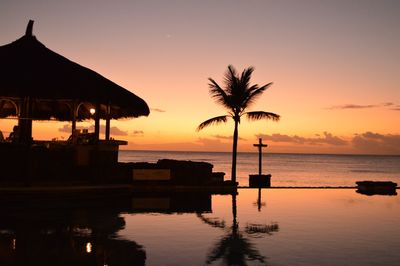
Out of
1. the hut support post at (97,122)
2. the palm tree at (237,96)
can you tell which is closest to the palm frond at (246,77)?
the palm tree at (237,96)

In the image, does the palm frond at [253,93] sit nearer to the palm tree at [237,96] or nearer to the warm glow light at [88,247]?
the palm tree at [237,96]

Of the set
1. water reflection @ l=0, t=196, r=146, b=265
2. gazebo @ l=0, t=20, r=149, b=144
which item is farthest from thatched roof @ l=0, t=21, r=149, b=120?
water reflection @ l=0, t=196, r=146, b=265

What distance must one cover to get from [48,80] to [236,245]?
10.5 m

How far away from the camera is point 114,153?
61.7 ft

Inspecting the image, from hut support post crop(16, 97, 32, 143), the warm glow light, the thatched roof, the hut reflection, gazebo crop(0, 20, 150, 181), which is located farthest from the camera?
hut support post crop(16, 97, 32, 143)

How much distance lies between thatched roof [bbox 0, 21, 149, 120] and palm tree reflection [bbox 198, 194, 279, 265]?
7.57 m

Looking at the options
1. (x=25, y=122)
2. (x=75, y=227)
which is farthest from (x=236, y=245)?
(x=25, y=122)

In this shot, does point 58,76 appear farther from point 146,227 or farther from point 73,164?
point 146,227

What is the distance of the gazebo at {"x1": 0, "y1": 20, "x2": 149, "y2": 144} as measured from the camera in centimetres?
1587

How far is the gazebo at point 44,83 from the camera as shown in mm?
15867

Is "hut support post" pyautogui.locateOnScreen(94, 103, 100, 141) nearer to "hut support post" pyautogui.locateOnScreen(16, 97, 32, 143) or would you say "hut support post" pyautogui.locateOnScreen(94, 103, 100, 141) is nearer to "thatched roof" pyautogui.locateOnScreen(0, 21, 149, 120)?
"thatched roof" pyautogui.locateOnScreen(0, 21, 149, 120)

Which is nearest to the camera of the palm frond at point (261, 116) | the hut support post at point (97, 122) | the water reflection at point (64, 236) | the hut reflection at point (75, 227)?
Result: the water reflection at point (64, 236)

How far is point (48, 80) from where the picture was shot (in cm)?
1623

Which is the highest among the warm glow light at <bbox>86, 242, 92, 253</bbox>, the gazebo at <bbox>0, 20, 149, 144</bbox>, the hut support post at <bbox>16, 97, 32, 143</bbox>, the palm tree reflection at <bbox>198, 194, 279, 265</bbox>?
the gazebo at <bbox>0, 20, 149, 144</bbox>
